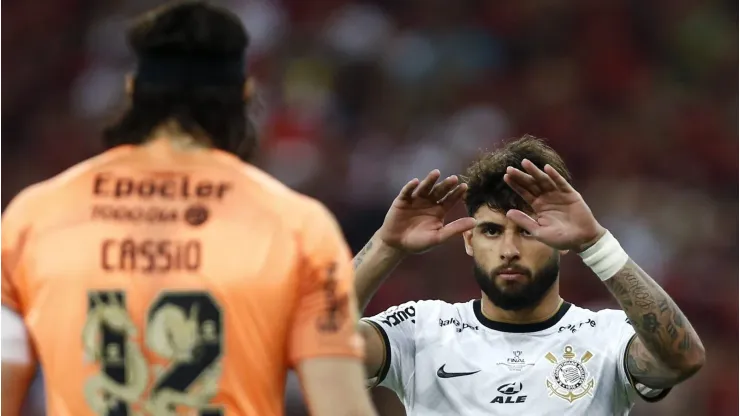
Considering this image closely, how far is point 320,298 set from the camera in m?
2.98

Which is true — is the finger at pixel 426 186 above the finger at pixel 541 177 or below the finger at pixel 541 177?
below

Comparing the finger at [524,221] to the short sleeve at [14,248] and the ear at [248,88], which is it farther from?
the short sleeve at [14,248]

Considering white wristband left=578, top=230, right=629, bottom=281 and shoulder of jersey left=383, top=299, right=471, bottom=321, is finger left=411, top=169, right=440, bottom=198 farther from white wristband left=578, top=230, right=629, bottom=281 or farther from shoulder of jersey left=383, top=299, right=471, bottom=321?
shoulder of jersey left=383, top=299, right=471, bottom=321

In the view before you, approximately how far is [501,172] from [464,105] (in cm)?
757

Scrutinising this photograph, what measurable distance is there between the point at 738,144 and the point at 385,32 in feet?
11.9

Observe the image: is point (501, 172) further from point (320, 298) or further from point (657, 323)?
point (320, 298)

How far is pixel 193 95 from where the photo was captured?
10.0ft

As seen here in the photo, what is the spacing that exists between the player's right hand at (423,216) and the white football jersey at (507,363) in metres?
0.48

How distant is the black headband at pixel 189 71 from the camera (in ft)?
10.00

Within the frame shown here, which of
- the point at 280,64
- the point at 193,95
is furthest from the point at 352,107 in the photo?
the point at 193,95

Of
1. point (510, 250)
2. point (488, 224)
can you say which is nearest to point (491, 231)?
point (488, 224)

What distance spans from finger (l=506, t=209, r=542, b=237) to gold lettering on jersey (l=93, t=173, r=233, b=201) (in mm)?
1365

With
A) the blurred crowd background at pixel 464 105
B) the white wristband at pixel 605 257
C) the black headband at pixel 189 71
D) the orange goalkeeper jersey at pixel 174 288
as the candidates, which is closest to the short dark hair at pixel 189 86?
the black headband at pixel 189 71

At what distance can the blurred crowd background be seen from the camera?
1095 centimetres
